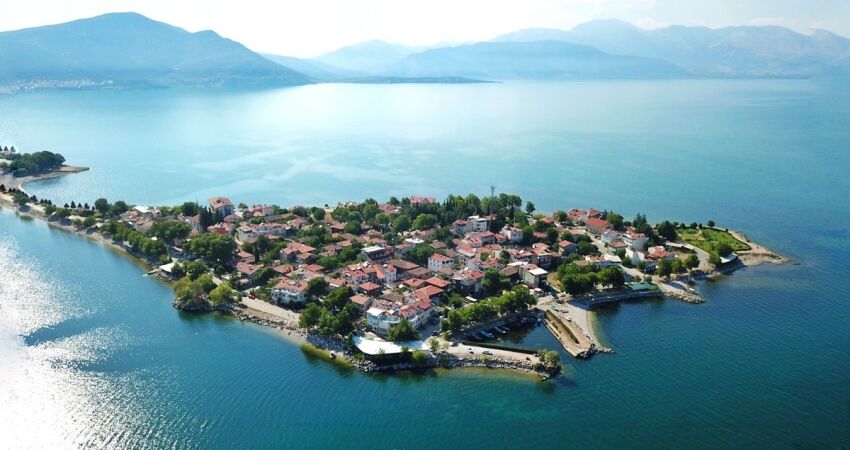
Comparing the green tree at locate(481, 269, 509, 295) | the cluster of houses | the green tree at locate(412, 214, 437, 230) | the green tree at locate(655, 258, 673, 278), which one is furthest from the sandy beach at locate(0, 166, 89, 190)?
the green tree at locate(655, 258, 673, 278)

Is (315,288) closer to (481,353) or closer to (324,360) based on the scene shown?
(324,360)

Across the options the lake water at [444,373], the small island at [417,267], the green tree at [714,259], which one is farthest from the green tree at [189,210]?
the green tree at [714,259]

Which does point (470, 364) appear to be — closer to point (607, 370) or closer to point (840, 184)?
point (607, 370)

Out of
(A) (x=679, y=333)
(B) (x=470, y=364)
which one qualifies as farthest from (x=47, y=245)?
(A) (x=679, y=333)

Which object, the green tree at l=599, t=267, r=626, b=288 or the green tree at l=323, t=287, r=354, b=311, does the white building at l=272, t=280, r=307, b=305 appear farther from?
the green tree at l=599, t=267, r=626, b=288

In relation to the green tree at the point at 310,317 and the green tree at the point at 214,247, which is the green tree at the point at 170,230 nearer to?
the green tree at the point at 214,247

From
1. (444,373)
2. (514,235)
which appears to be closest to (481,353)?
(444,373)

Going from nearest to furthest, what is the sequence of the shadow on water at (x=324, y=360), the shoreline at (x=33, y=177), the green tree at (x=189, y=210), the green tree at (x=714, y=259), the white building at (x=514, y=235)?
the shadow on water at (x=324, y=360), the green tree at (x=714, y=259), the white building at (x=514, y=235), the green tree at (x=189, y=210), the shoreline at (x=33, y=177)
